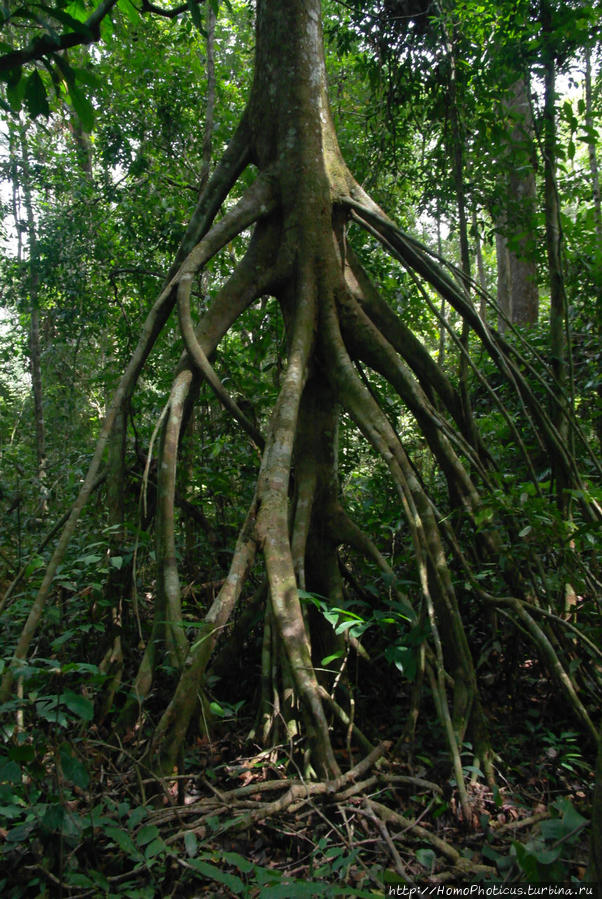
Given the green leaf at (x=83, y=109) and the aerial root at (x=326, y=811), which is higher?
the green leaf at (x=83, y=109)

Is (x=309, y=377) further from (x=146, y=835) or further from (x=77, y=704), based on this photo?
(x=146, y=835)

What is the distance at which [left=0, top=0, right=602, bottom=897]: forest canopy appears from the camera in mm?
1812

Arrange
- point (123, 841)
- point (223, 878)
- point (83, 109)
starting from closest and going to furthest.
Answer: point (223, 878), point (123, 841), point (83, 109)

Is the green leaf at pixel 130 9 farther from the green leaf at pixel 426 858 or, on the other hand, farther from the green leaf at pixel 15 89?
the green leaf at pixel 426 858

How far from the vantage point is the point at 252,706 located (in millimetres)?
→ 3004

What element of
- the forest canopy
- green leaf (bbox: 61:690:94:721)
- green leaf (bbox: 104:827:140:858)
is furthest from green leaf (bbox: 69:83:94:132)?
green leaf (bbox: 104:827:140:858)

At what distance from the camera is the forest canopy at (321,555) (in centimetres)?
181

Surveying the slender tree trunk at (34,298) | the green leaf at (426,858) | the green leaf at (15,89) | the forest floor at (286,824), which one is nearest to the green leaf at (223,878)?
the forest floor at (286,824)

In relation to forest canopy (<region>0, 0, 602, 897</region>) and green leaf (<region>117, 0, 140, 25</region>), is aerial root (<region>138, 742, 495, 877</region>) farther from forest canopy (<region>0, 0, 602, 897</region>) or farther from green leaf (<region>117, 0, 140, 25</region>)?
green leaf (<region>117, 0, 140, 25</region>)

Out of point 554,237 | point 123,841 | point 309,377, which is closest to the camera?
point 123,841

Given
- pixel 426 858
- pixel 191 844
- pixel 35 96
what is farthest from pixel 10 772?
pixel 35 96

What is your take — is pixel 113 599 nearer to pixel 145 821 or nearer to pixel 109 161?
pixel 145 821

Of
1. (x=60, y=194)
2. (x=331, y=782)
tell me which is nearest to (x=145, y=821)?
(x=331, y=782)

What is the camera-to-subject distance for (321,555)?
3.34 meters
